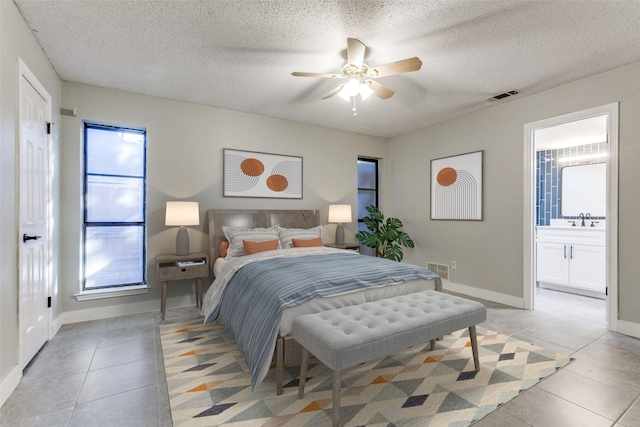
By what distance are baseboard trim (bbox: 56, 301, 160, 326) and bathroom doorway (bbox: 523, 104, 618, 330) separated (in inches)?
184

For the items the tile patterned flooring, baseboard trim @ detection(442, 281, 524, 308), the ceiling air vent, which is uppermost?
the ceiling air vent

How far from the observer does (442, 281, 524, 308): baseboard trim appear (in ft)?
12.3

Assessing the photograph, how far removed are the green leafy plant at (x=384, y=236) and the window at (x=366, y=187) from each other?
0.22 meters

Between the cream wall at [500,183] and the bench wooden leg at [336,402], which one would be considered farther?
the cream wall at [500,183]

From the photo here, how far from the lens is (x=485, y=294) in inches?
161

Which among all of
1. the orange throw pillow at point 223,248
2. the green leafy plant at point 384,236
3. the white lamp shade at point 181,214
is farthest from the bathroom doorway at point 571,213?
the white lamp shade at point 181,214

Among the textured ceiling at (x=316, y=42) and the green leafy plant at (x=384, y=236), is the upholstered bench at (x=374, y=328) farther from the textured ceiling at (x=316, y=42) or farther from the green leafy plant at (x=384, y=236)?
the green leafy plant at (x=384, y=236)

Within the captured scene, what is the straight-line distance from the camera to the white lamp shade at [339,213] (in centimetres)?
464

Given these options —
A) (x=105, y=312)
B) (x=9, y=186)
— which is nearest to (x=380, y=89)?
(x=9, y=186)

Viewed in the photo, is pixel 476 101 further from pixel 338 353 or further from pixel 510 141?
pixel 338 353

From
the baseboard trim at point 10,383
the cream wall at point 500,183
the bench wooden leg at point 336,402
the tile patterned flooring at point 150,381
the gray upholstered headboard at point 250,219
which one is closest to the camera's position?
the bench wooden leg at point 336,402

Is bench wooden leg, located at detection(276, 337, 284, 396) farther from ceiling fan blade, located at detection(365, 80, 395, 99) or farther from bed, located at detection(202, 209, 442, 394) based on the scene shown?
ceiling fan blade, located at detection(365, 80, 395, 99)

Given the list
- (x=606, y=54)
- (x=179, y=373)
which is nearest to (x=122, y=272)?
(x=179, y=373)

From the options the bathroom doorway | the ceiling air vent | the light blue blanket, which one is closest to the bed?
the light blue blanket
